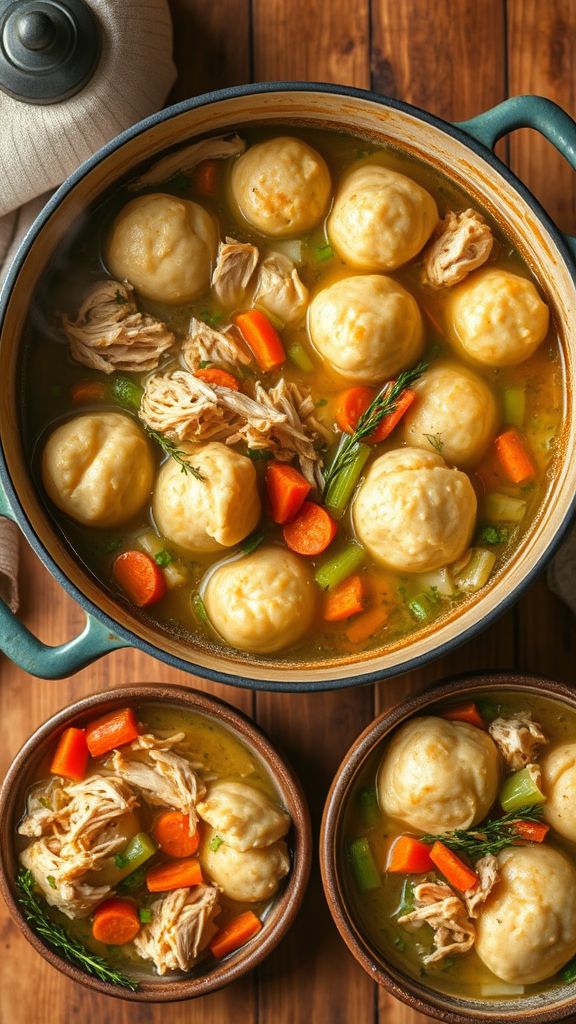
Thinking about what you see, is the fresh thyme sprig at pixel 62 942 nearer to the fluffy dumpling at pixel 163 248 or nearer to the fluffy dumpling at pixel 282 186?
the fluffy dumpling at pixel 163 248

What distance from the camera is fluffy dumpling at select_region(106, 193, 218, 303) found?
8.50 feet

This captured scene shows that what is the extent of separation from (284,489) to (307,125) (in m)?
0.99

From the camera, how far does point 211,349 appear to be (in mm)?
2645

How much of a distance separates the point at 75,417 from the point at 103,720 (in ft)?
2.82

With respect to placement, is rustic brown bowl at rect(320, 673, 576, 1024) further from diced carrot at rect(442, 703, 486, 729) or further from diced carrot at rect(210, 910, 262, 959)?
diced carrot at rect(210, 910, 262, 959)

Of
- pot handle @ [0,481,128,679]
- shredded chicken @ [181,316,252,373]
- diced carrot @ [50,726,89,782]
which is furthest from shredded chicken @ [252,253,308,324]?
diced carrot @ [50,726,89,782]

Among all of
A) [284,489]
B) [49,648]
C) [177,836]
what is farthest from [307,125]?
[177,836]

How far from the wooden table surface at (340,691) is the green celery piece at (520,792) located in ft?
1.13

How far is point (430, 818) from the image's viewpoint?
2689 millimetres

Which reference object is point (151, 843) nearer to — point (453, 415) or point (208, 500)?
point (208, 500)

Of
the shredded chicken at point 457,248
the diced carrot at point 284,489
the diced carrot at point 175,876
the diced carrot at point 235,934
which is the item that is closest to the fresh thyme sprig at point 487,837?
the diced carrot at point 235,934

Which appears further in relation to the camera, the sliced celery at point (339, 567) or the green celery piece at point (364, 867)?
the green celery piece at point (364, 867)

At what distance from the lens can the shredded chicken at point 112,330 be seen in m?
2.62

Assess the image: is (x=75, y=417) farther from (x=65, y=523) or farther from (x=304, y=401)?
(x=304, y=401)
